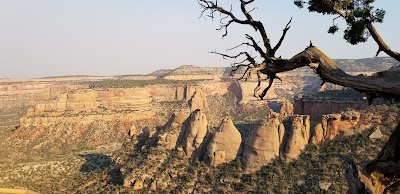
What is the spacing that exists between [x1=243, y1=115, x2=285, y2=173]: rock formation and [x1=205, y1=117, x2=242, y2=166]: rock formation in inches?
90.4

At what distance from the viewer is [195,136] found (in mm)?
55250

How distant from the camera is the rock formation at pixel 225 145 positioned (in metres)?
50.4

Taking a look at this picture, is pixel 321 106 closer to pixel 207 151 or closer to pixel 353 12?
pixel 207 151

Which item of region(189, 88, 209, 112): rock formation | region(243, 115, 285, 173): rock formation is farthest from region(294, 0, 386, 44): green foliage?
region(189, 88, 209, 112): rock formation

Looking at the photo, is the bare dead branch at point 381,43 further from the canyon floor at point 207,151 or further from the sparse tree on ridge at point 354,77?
the canyon floor at point 207,151

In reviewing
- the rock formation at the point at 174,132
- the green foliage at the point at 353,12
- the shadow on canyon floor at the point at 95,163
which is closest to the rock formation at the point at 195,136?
the rock formation at the point at 174,132

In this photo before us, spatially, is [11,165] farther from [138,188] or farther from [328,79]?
[328,79]

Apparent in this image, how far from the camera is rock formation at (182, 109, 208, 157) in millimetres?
54469

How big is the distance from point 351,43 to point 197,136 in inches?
1654

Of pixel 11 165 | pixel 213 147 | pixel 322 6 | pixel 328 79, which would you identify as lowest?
pixel 11 165

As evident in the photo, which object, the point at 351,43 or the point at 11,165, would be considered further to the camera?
the point at 11,165

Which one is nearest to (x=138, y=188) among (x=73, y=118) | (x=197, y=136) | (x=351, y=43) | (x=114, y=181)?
(x=114, y=181)

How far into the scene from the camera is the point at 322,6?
1273 centimetres

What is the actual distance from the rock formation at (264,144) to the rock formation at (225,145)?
7.54 feet
